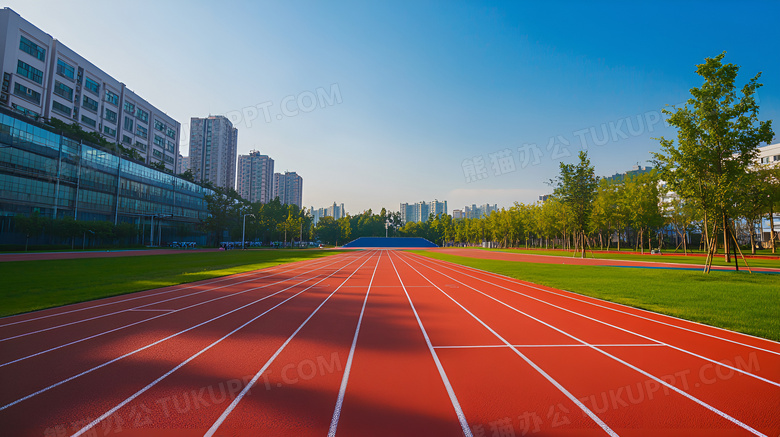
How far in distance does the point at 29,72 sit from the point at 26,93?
269 cm

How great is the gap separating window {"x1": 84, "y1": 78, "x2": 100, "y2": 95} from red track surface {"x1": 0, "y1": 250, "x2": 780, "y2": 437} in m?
58.4

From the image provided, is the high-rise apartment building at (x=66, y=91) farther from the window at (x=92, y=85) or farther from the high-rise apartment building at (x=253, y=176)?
the high-rise apartment building at (x=253, y=176)

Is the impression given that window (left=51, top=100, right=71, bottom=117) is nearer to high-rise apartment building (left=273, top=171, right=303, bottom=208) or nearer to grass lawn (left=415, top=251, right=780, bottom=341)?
grass lawn (left=415, top=251, right=780, bottom=341)

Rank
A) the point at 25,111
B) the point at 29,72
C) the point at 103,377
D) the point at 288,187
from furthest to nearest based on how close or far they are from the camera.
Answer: the point at 288,187 → the point at 29,72 → the point at 25,111 → the point at 103,377

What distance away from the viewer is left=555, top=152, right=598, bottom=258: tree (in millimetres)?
29417

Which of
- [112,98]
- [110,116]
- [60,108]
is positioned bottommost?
[60,108]

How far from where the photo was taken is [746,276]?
46.2 ft

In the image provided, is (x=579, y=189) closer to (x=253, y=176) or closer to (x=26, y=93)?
(x=26, y=93)

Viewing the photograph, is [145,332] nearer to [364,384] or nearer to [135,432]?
[135,432]

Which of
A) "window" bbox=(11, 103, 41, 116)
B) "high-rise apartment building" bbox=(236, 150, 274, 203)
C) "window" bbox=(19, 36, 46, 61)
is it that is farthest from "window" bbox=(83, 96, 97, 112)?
"high-rise apartment building" bbox=(236, 150, 274, 203)

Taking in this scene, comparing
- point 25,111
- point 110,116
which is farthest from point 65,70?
point 25,111

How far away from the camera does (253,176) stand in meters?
139

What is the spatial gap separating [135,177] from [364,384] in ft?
206

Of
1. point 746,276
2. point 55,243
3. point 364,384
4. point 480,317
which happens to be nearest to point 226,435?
point 364,384
